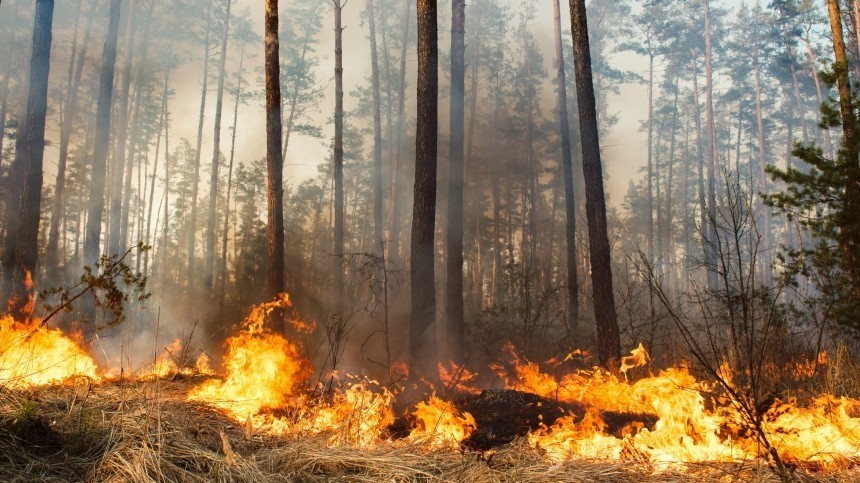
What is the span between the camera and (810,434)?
444 centimetres

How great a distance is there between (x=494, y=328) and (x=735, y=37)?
29956mm

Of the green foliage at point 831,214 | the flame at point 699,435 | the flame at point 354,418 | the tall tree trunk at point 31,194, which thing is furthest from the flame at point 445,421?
the tall tree trunk at point 31,194

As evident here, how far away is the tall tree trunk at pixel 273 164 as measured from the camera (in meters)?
10.0

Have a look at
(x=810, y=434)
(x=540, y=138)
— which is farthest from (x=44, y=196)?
(x=810, y=434)

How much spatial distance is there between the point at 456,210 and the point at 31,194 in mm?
9238

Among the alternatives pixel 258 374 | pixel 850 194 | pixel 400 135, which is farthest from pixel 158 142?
pixel 850 194

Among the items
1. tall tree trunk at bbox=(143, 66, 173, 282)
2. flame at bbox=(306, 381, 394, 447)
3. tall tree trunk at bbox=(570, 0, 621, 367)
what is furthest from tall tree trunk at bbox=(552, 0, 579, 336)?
tall tree trunk at bbox=(143, 66, 173, 282)

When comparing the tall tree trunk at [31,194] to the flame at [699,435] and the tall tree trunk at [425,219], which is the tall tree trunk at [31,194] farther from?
the flame at [699,435]

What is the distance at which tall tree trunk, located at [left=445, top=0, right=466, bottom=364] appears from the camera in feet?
40.0

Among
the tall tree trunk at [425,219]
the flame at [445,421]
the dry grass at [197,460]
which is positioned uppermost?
the tall tree trunk at [425,219]

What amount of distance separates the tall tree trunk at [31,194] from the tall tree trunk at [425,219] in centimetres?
744

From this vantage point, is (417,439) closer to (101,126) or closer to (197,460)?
(197,460)

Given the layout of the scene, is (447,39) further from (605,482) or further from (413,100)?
(605,482)

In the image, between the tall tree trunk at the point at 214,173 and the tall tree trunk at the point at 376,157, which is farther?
the tall tree trunk at the point at 214,173
